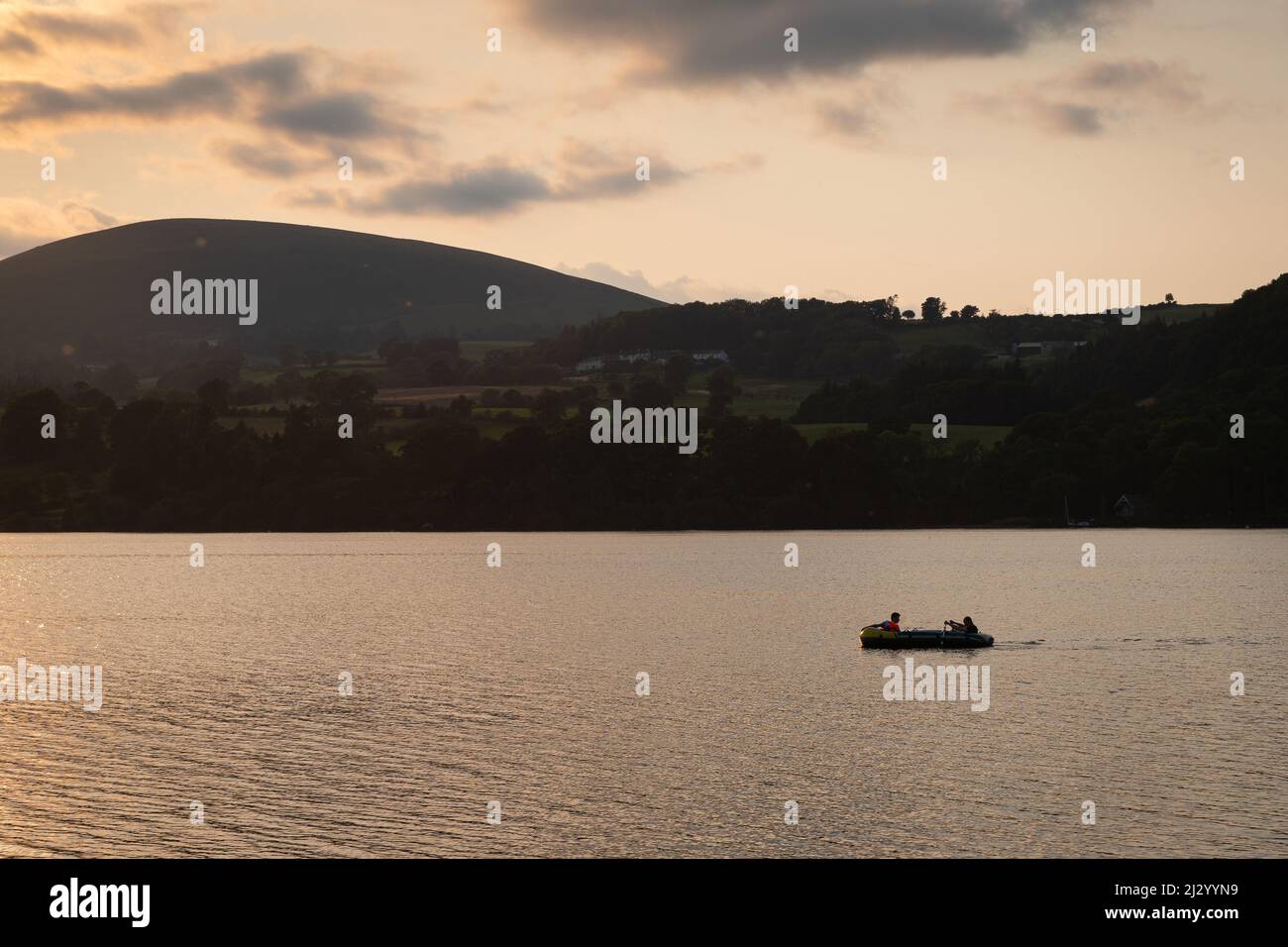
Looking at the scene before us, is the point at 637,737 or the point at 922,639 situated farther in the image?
the point at 922,639

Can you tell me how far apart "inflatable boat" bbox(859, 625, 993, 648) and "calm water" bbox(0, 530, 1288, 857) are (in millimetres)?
1035

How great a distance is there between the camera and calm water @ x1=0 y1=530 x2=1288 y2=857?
44.7 metres

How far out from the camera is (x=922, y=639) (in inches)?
3853

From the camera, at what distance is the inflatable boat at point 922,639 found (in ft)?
319

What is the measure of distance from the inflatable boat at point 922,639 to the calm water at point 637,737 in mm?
1035

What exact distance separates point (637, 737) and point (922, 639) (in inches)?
1613

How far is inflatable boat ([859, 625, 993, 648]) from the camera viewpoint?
97.3 m

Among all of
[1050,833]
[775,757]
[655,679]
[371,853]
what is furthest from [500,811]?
[655,679]

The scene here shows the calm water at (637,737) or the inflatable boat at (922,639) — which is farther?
the inflatable boat at (922,639)

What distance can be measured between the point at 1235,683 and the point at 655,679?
115 ft

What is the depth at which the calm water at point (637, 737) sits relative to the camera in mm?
44688

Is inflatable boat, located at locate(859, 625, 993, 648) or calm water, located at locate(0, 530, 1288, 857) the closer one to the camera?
calm water, located at locate(0, 530, 1288, 857)

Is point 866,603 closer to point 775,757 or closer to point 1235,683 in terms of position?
point 1235,683
